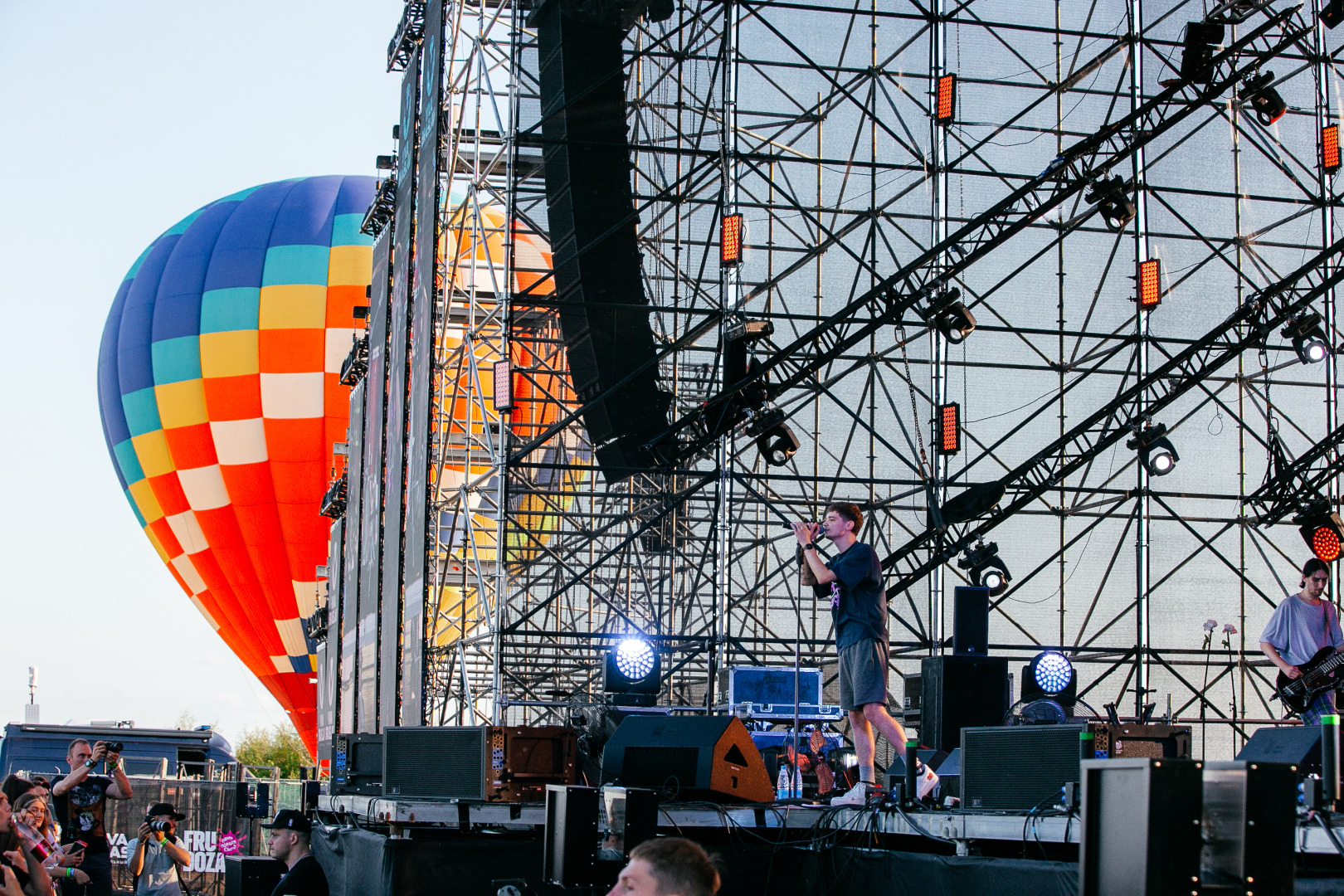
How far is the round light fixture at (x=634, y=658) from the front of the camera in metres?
10.7

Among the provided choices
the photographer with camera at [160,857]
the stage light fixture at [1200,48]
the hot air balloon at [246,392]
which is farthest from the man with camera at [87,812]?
the hot air balloon at [246,392]

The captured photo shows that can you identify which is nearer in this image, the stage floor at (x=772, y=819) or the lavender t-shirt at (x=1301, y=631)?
the stage floor at (x=772, y=819)

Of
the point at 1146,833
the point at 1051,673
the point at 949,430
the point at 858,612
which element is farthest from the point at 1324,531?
the point at 1146,833

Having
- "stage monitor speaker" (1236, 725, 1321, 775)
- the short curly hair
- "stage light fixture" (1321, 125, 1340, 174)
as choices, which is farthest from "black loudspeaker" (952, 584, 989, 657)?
"stage light fixture" (1321, 125, 1340, 174)

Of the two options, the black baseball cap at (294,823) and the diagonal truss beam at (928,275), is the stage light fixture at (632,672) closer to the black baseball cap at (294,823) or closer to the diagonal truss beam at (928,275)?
the diagonal truss beam at (928,275)

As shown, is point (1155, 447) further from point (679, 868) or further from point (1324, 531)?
point (679, 868)

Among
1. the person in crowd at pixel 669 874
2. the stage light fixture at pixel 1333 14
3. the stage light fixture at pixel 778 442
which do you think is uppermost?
the stage light fixture at pixel 1333 14

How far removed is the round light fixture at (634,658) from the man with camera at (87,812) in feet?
11.6

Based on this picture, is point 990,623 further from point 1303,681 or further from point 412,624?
point 1303,681

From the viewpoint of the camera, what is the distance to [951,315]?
47.6 feet

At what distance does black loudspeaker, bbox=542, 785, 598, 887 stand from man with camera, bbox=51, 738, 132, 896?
376 cm

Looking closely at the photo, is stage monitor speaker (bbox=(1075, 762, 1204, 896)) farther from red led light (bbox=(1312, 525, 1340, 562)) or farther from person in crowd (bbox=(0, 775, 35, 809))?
red led light (bbox=(1312, 525, 1340, 562))

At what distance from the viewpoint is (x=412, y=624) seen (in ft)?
44.5

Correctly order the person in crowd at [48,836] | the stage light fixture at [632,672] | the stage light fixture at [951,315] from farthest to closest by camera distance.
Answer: the stage light fixture at [951,315], the stage light fixture at [632,672], the person in crowd at [48,836]
